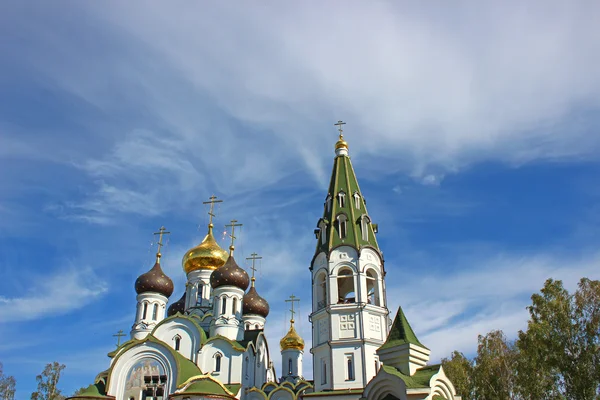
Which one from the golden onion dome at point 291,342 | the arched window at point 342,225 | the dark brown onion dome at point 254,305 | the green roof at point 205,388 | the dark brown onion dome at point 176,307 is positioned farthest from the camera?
the golden onion dome at point 291,342

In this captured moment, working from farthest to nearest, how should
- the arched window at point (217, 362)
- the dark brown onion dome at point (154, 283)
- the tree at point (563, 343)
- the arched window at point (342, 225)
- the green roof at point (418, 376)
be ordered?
the dark brown onion dome at point (154, 283), the arched window at point (217, 362), the arched window at point (342, 225), the tree at point (563, 343), the green roof at point (418, 376)

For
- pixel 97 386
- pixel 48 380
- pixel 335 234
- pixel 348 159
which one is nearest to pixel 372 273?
pixel 335 234

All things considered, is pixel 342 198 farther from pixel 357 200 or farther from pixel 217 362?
pixel 217 362

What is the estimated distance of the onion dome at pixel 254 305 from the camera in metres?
33.0

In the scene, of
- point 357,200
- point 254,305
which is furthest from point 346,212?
point 254,305

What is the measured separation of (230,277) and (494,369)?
13888mm

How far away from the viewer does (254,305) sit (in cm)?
3319

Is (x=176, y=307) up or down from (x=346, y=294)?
up

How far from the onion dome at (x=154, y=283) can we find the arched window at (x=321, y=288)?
1163 centimetres

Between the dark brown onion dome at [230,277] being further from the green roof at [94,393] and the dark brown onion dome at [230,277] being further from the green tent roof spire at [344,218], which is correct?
the green roof at [94,393]

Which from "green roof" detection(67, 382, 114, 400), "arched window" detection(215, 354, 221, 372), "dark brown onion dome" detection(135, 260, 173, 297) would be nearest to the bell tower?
"arched window" detection(215, 354, 221, 372)

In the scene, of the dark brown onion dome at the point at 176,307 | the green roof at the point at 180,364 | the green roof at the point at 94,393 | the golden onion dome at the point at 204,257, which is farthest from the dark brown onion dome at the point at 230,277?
the green roof at the point at 94,393

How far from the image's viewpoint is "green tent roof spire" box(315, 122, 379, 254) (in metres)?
22.1

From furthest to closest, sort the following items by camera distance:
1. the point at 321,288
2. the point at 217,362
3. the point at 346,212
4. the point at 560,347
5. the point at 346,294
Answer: the point at 217,362 < the point at 346,294 < the point at 346,212 < the point at 321,288 < the point at 560,347
